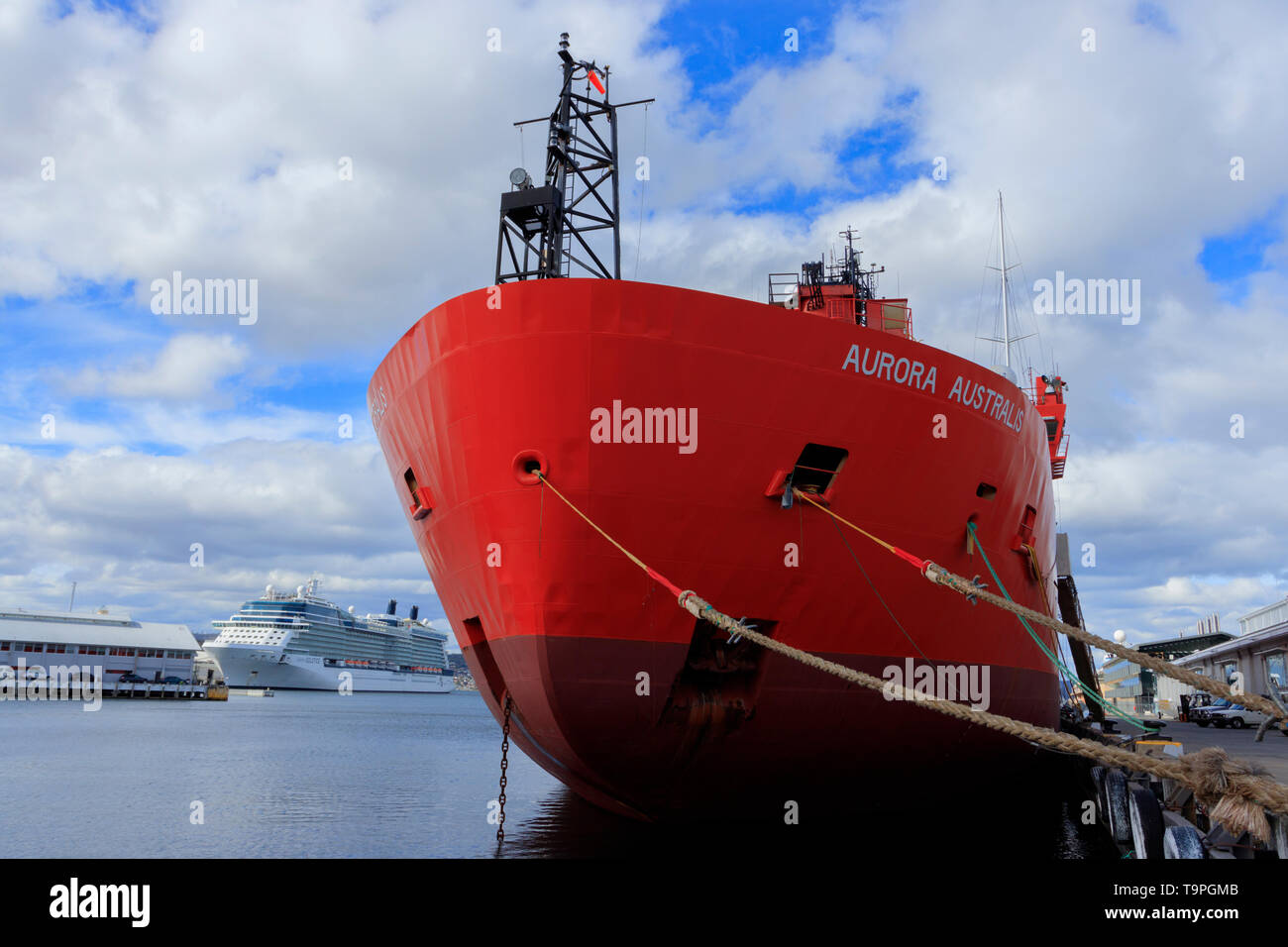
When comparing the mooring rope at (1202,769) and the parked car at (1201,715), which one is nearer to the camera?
the mooring rope at (1202,769)

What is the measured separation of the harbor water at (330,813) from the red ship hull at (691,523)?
133cm

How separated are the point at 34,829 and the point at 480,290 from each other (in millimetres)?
12166

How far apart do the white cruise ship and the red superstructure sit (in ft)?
267

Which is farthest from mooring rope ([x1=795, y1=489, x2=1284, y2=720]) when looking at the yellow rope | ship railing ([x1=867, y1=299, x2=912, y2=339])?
ship railing ([x1=867, y1=299, x2=912, y2=339])

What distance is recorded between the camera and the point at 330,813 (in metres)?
15.0

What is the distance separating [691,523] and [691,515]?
3.0 inches

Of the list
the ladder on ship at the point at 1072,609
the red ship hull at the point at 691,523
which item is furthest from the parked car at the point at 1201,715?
the red ship hull at the point at 691,523

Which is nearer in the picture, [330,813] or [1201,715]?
[330,813]

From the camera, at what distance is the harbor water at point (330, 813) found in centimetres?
1030

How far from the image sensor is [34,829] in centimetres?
1321

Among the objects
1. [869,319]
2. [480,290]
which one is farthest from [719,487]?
[869,319]

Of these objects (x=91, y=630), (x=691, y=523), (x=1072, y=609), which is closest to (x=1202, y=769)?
(x=691, y=523)

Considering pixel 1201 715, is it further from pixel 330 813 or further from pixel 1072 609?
pixel 330 813

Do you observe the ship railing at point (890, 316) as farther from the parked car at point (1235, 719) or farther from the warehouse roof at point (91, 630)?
the warehouse roof at point (91, 630)
